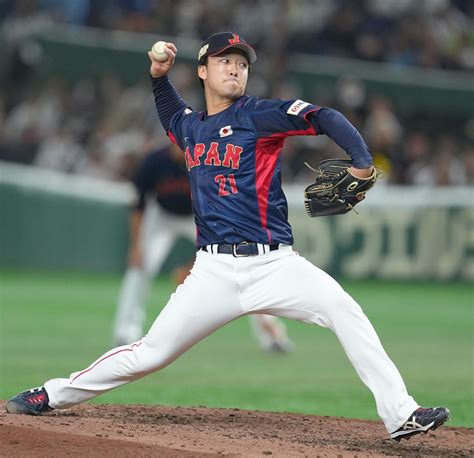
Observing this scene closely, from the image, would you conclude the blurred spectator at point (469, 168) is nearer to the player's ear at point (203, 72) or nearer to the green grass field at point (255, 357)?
the green grass field at point (255, 357)

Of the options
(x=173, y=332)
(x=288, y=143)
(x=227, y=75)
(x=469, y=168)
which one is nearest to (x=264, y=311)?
(x=173, y=332)

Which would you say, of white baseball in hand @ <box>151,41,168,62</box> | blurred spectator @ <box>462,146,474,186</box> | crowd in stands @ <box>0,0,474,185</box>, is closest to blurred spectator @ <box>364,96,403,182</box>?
crowd in stands @ <box>0,0,474,185</box>

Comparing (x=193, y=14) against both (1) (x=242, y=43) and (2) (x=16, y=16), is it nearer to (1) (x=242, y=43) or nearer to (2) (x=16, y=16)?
(2) (x=16, y=16)

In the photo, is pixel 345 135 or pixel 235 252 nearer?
pixel 345 135

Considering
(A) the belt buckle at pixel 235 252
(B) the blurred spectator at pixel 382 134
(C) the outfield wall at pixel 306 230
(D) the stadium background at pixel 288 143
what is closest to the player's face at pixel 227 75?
(A) the belt buckle at pixel 235 252

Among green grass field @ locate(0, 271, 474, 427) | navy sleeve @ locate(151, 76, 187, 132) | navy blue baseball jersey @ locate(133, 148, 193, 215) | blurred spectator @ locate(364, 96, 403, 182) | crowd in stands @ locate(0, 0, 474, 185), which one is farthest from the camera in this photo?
crowd in stands @ locate(0, 0, 474, 185)

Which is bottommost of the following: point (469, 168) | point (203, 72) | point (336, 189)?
point (336, 189)

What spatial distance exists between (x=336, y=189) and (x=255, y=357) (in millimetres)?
5169

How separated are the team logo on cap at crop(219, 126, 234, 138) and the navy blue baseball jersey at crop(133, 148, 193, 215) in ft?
16.2

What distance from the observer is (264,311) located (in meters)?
5.63

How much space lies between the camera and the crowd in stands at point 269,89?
739 inches

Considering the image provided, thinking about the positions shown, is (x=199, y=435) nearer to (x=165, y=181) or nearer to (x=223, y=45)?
(x=223, y=45)

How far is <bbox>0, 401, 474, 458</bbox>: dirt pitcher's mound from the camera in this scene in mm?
5023

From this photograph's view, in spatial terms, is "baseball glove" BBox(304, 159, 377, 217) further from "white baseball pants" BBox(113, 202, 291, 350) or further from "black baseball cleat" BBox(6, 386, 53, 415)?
"white baseball pants" BBox(113, 202, 291, 350)
